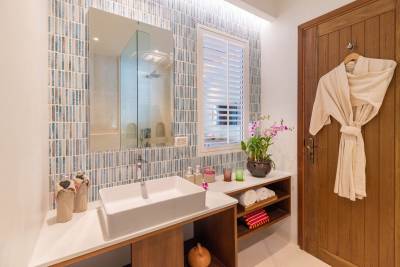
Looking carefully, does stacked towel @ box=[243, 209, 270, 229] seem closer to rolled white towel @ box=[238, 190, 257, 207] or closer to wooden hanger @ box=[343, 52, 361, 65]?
rolled white towel @ box=[238, 190, 257, 207]

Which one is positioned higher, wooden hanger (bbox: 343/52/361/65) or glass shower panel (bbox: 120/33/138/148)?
wooden hanger (bbox: 343/52/361/65)

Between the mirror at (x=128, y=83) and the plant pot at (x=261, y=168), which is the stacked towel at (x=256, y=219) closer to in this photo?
the plant pot at (x=261, y=168)

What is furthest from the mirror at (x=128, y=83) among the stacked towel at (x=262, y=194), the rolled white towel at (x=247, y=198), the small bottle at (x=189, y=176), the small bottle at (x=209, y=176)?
the stacked towel at (x=262, y=194)

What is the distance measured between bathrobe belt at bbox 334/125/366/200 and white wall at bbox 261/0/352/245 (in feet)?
1.56

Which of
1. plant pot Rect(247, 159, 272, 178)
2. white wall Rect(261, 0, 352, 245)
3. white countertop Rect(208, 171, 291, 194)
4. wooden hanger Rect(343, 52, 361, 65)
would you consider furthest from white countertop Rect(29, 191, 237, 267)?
wooden hanger Rect(343, 52, 361, 65)

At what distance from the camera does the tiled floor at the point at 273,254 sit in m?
1.88

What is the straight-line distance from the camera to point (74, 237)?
3.44 feet

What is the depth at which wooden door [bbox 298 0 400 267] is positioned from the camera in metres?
1.49

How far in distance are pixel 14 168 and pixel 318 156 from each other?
2.10 m

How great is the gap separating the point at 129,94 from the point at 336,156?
5.79ft

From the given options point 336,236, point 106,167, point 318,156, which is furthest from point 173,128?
point 336,236

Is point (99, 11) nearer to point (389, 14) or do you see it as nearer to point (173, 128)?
point (173, 128)

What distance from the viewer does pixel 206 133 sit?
205 cm

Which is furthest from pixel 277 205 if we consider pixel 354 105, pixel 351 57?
pixel 351 57
